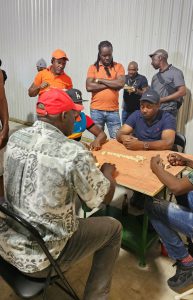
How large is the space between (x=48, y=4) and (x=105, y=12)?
139 cm

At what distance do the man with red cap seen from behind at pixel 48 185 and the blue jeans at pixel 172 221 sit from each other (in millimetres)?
748

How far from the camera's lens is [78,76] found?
18.3ft

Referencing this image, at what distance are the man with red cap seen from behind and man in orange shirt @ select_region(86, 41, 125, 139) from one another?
246cm

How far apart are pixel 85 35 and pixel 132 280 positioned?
4.35 m

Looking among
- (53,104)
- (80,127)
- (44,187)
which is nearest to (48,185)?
(44,187)

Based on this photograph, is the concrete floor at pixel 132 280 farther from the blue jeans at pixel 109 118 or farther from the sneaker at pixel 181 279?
the blue jeans at pixel 109 118

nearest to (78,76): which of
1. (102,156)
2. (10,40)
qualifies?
(10,40)

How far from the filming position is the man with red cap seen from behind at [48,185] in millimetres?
1394

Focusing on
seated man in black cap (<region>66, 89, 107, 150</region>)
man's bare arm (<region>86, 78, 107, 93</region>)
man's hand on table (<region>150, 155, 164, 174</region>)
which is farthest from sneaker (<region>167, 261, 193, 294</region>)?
man's bare arm (<region>86, 78, 107, 93</region>)

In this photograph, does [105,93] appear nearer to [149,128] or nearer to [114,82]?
[114,82]

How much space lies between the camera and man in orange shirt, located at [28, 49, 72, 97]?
3857 mm

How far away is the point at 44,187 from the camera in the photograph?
1.39m

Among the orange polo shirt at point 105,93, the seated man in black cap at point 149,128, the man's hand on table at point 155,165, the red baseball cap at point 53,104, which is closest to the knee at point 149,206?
the man's hand on table at point 155,165

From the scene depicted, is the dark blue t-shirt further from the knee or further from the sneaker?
the sneaker
